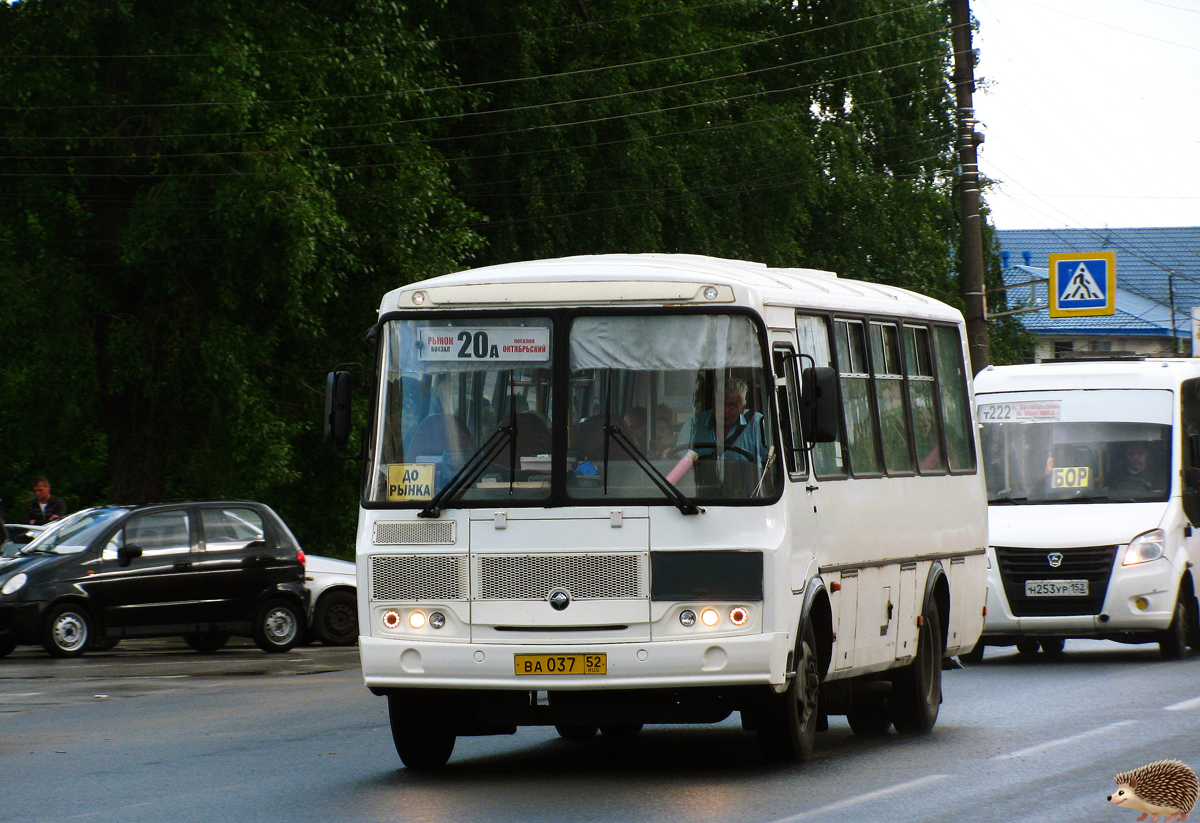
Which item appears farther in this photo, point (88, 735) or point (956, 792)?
point (88, 735)

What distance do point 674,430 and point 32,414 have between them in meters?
20.1

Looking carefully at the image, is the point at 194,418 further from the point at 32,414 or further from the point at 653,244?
the point at 653,244

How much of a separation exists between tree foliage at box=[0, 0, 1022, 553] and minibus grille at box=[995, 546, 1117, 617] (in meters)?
11.0

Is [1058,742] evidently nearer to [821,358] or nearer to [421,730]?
[821,358]

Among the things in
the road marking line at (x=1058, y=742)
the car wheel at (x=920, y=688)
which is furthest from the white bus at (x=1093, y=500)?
the road marking line at (x=1058, y=742)

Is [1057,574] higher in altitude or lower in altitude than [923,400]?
lower

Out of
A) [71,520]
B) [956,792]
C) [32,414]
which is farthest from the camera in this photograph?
[32,414]

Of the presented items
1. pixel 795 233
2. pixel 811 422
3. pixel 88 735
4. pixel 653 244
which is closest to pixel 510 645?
pixel 811 422

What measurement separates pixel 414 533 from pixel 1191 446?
36.7 feet

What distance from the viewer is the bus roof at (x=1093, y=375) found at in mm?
19750

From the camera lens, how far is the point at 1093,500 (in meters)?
19.2

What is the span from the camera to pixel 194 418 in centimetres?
2875

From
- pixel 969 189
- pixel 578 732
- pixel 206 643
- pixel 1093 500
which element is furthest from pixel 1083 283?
pixel 578 732

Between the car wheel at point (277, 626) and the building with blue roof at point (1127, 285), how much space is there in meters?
54.9
